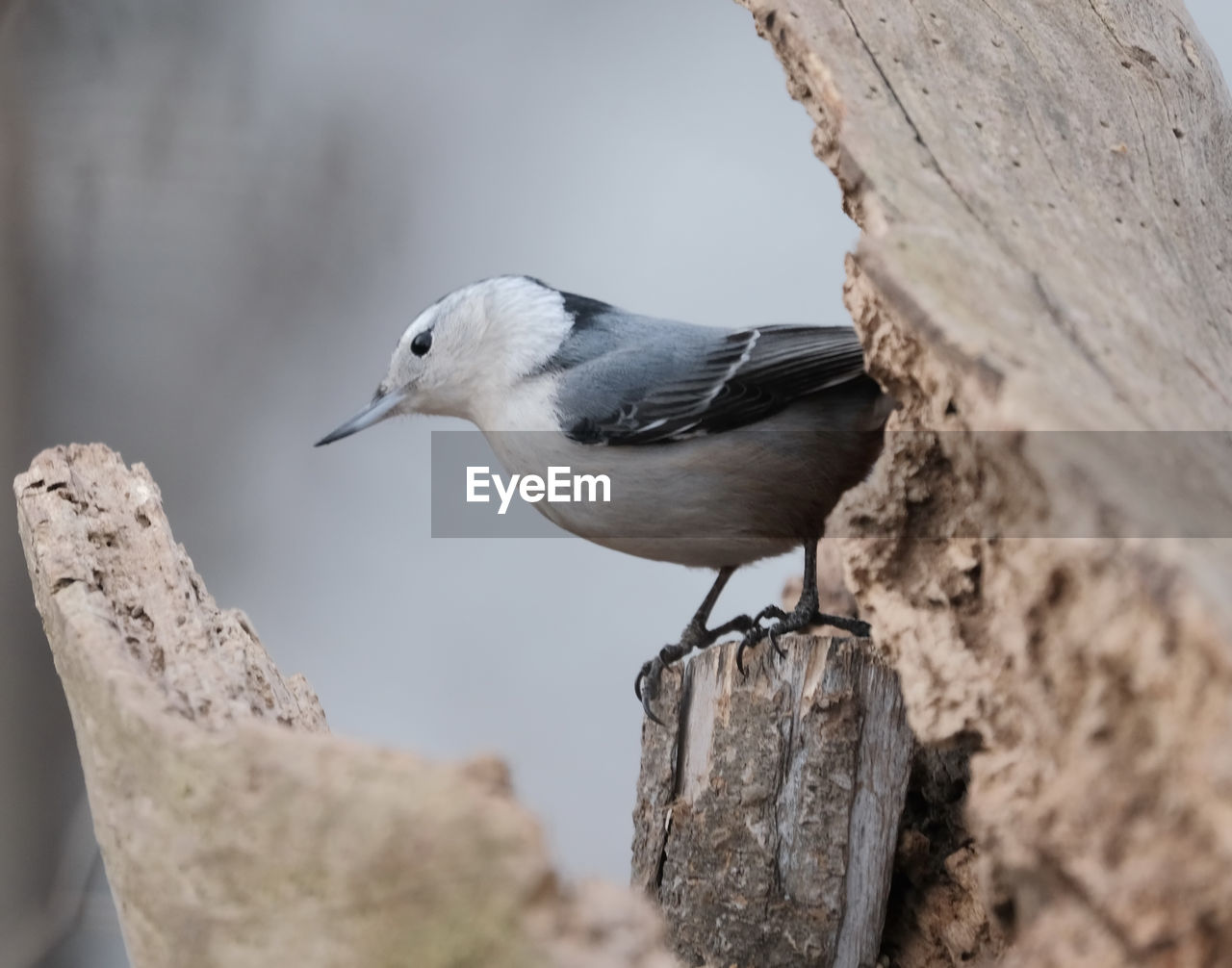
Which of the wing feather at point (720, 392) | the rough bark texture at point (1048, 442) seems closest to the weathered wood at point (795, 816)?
the rough bark texture at point (1048, 442)

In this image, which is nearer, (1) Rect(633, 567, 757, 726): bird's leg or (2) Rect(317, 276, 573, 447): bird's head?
(1) Rect(633, 567, 757, 726): bird's leg

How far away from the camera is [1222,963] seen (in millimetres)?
552

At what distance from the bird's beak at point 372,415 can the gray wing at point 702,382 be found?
0.25 meters

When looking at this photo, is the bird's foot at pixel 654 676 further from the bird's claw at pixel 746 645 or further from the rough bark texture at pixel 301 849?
the rough bark texture at pixel 301 849

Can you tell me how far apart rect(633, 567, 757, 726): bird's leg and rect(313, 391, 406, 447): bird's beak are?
0.44 metres

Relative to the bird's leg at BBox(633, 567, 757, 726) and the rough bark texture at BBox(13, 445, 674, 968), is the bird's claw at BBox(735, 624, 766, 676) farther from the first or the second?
the rough bark texture at BBox(13, 445, 674, 968)

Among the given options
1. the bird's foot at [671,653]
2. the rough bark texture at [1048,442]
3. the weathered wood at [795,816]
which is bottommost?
the weathered wood at [795,816]

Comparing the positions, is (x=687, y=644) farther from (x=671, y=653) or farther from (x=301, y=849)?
(x=301, y=849)


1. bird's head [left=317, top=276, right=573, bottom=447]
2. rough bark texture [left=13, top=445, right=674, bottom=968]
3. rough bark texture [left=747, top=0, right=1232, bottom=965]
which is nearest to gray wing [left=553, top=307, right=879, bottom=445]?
bird's head [left=317, top=276, right=573, bottom=447]

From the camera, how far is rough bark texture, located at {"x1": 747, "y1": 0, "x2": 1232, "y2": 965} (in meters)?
0.55

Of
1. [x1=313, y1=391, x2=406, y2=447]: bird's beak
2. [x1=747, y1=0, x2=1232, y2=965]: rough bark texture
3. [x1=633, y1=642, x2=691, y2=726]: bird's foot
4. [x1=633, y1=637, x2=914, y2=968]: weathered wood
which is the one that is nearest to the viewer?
[x1=747, y1=0, x2=1232, y2=965]: rough bark texture

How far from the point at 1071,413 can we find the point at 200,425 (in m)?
1.87

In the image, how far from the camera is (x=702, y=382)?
1389 mm

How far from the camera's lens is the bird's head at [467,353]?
151 cm
